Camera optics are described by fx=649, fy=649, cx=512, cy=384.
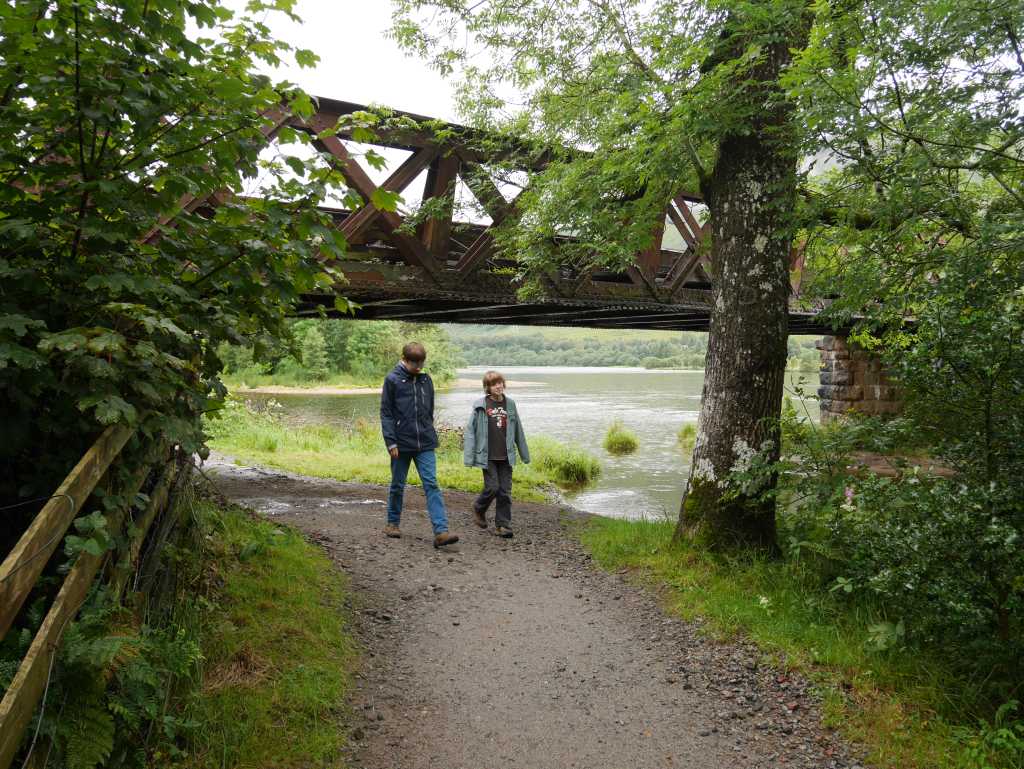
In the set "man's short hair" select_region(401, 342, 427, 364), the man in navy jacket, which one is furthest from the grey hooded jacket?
"man's short hair" select_region(401, 342, 427, 364)

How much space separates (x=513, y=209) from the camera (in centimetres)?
751

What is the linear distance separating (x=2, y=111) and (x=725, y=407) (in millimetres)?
4878

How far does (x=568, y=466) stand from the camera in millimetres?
14562

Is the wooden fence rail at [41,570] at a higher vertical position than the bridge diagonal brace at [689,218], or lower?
lower

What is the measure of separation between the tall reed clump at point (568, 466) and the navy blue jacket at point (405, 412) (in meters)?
8.14

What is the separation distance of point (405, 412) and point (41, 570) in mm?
4321

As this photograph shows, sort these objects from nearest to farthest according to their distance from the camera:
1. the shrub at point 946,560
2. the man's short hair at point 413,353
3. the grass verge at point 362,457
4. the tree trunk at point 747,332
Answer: the shrub at point 946,560 → the tree trunk at point 747,332 → the man's short hair at point 413,353 → the grass verge at point 362,457

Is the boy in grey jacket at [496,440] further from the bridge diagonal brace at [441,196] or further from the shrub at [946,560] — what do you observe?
the shrub at [946,560]

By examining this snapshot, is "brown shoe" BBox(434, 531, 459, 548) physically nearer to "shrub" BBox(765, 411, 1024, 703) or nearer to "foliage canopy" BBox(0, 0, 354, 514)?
"shrub" BBox(765, 411, 1024, 703)

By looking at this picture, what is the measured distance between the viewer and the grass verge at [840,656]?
2926 mm

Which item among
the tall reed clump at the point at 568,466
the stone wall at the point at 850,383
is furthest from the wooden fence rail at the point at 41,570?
the stone wall at the point at 850,383

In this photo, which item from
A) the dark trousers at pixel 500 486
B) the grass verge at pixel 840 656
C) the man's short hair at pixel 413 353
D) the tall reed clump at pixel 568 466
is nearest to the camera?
the grass verge at pixel 840 656

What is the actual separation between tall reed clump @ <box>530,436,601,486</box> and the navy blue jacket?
8.14m

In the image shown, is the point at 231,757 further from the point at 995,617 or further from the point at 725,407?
the point at 725,407
